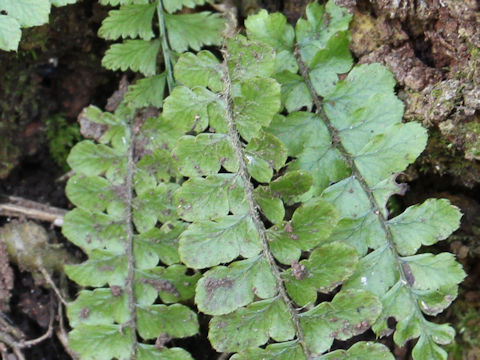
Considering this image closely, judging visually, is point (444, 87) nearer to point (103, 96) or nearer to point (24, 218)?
point (103, 96)

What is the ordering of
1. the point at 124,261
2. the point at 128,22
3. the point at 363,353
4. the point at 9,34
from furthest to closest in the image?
the point at 128,22 → the point at 124,261 → the point at 9,34 → the point at 363,353

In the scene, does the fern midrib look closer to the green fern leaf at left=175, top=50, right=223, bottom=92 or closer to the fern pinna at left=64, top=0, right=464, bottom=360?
the fern pinna at left=64, top=0, right=464, bottom=360

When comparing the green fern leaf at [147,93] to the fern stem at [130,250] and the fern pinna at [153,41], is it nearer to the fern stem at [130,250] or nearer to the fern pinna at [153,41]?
the fern pinna at [153,41]

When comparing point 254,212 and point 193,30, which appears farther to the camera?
point 193,30

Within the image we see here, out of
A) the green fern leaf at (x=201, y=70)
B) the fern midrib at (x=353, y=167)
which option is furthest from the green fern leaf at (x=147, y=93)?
the fern midrib at (x=353, y=167)

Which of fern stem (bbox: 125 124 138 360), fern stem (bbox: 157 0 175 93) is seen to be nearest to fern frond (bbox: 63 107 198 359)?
fern stem (bbox: 125 124 138 360)

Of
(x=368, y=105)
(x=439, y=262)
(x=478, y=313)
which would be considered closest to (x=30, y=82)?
(x=368, y=105)

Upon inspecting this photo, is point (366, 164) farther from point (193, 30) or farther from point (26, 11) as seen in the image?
point (26, 11)

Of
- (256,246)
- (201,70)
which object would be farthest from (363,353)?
(201,70)
